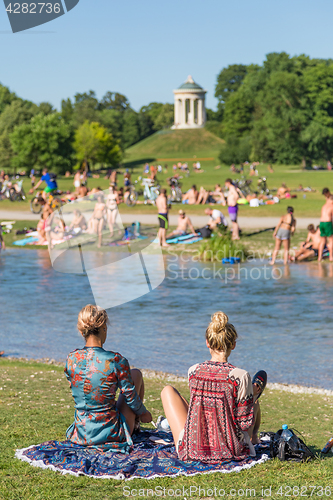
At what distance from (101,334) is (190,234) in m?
17.0

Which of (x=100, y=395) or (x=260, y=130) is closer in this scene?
(x=100, y=395)

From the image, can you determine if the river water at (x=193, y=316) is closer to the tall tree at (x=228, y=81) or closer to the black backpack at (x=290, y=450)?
the black backpack at (x=290, y=450)

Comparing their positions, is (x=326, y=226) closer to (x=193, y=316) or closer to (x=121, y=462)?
(x=193, y=316)

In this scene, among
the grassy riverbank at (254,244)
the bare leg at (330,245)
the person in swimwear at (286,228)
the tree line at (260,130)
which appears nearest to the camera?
the person in swimwear at (286,228)

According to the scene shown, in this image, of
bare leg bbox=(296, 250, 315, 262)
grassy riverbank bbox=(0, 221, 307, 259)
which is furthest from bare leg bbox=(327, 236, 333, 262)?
grassy riverbank bbox=(0, 221, 307, 259)

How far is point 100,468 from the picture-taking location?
13.4 ft

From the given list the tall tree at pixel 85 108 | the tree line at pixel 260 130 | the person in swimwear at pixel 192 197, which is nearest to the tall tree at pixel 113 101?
the tall tree at pixel 85 108

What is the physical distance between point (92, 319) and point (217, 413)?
1.03m

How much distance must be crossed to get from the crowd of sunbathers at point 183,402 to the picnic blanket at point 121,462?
6 cm

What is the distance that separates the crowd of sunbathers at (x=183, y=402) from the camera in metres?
4.02

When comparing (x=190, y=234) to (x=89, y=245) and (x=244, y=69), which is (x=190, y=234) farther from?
(x=244, y=69)

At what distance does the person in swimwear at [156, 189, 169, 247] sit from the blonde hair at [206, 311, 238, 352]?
15.2 metres

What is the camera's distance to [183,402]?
456cm

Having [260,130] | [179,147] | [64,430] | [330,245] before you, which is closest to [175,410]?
[64,430]
